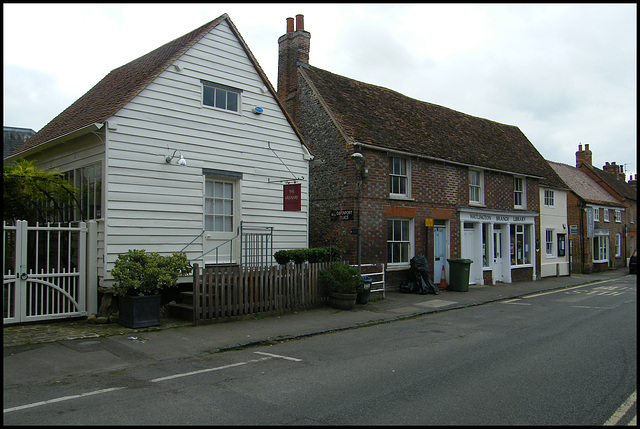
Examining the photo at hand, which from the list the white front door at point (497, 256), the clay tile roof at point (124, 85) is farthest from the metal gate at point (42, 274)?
the white front door at point (497, 256)

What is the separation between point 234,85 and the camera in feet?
43.7

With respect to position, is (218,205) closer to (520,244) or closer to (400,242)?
(400,242)

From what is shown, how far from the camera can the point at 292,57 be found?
1848cm

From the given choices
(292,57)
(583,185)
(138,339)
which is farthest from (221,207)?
(583,185)

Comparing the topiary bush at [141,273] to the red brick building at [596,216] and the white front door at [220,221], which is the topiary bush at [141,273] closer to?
the white front door at [220,221]

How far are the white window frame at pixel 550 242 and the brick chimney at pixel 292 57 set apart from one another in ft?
52.5

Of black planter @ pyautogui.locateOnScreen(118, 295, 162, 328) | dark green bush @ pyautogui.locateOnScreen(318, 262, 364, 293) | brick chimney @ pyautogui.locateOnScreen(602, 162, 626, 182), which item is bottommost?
black planter @ pyautogui.locateOnScreen(118, 295, 162, 328)

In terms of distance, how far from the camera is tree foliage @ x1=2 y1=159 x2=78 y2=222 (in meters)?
10.3

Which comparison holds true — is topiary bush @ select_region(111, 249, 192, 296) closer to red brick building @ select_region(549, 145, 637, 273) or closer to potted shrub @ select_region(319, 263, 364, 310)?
potted shrub @ select_region(319, 263, 364, 310)

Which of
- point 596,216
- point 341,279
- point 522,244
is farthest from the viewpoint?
point 596,216

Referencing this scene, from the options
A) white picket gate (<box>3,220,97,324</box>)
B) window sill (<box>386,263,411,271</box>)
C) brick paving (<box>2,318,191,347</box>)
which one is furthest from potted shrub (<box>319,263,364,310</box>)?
white picket gate (<box>3,220,97,324</box>)

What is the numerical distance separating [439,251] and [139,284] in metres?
11.9

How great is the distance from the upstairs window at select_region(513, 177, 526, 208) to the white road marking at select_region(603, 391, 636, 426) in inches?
711

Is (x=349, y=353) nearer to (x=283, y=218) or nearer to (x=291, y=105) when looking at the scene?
(x=283, y=218)
